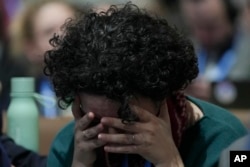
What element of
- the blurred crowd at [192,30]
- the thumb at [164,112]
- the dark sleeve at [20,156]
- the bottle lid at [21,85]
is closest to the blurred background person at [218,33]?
the blurred crowd at [192,30]

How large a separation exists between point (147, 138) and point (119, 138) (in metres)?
0.06

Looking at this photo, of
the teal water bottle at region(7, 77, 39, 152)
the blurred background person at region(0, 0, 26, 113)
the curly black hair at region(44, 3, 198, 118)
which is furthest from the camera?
the blurred background person at region(0, 0, 26, 113)

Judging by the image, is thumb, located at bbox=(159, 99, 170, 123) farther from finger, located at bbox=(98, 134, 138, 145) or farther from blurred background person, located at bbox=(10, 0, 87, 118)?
blurred background person, located at bbox=(10, 0, 87, 118)

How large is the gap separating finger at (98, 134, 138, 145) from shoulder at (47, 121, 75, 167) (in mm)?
181

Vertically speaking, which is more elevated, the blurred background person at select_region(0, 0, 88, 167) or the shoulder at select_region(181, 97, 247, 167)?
the blurred background person at select_region(0, 0, 88, 167)

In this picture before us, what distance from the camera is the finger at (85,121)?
3.78 ft

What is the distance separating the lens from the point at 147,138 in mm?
1174

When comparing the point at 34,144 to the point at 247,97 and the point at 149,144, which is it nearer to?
the point at 149,144

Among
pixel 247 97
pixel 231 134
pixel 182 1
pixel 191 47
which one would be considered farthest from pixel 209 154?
pixel 182 1

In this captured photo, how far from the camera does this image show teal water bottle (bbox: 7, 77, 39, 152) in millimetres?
1541

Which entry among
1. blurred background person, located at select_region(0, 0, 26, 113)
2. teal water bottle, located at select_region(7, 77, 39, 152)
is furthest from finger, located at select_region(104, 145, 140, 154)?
blurred background person, located at select_region(0, 0, 26, 113)

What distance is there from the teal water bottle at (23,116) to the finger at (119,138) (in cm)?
43

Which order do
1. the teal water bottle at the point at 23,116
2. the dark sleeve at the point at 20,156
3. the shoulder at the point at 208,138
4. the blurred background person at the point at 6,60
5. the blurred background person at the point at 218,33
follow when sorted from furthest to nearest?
the blurred background person at the point at 218,33 < the blurred background person at the point at 6,60 < the teal water bottle at the point at 23,116 < the dark sleeve at the point at 20,156 < the shoulder at the point at 208,138

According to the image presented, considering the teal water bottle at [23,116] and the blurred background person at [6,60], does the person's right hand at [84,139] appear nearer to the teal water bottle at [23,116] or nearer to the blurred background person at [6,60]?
the teal water bottle at [23,116]
